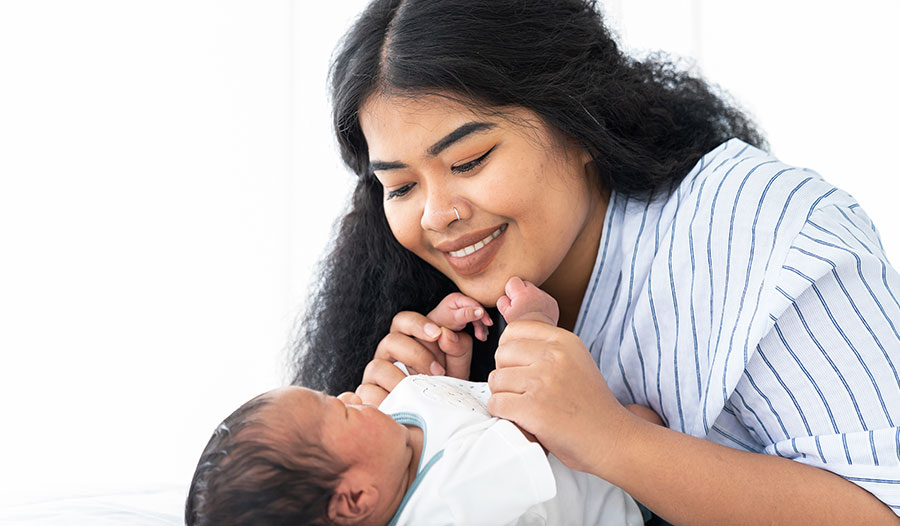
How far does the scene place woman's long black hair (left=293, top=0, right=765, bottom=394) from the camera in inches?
55.4

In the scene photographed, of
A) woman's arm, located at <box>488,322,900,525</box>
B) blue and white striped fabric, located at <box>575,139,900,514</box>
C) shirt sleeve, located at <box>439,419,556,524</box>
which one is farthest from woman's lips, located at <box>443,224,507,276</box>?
shirt sleeve, located at <box>439,419,556,524</box>

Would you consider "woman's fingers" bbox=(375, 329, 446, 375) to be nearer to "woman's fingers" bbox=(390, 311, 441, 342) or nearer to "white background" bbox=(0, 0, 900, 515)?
"woman's fingers" bbox=(390, 311, 441, 342)

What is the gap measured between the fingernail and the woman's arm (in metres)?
0.42

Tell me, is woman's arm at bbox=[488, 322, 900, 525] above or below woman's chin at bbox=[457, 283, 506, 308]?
below

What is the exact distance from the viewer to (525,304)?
1366mm

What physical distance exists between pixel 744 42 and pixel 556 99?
2278 millimetres

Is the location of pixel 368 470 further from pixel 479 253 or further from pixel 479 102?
pixel 479 102

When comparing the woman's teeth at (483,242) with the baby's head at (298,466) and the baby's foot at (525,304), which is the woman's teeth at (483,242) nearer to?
the baby's foot at (525,304)

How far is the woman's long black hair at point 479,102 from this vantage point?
1407mm

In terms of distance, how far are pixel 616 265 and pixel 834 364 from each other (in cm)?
48

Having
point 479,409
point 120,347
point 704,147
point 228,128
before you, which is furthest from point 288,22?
point 479,409

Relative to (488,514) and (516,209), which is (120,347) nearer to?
(516,209)

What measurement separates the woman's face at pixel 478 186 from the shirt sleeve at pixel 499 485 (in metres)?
0.45

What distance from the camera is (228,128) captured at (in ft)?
9.85
